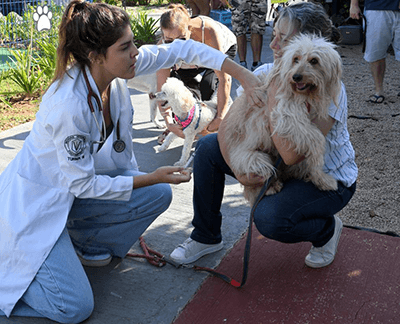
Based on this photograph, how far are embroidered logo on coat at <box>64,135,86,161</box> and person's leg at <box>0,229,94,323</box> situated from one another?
496 mm

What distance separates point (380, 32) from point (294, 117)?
4522 mm

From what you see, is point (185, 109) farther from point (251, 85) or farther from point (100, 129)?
point (100, 129)

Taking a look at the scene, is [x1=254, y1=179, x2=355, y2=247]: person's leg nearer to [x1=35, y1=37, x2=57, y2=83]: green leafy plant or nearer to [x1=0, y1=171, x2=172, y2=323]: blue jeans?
[x1=0, y1=171, x2=172, y2=323]: blue jeans

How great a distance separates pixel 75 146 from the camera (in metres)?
2.42

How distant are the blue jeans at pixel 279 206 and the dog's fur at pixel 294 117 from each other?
8 cm

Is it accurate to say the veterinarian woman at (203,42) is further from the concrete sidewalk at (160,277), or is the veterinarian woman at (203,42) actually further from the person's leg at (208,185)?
the person's leg at (208,185)

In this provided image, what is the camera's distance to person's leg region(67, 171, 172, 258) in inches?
112

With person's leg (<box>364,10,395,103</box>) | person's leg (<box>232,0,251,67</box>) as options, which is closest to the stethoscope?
person's leg (<box>364,10,395,103</box>)

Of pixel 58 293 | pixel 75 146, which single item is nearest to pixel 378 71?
pixel 75 146

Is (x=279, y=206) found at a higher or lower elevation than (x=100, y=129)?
lower

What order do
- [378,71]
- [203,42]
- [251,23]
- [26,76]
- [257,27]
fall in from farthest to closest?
[251,23], [257,27], [26,76], [378,71], [203,42]

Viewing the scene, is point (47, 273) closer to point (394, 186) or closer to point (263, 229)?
point (263, 229)

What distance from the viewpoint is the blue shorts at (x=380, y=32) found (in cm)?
623

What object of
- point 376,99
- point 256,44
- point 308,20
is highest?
point 308,20
